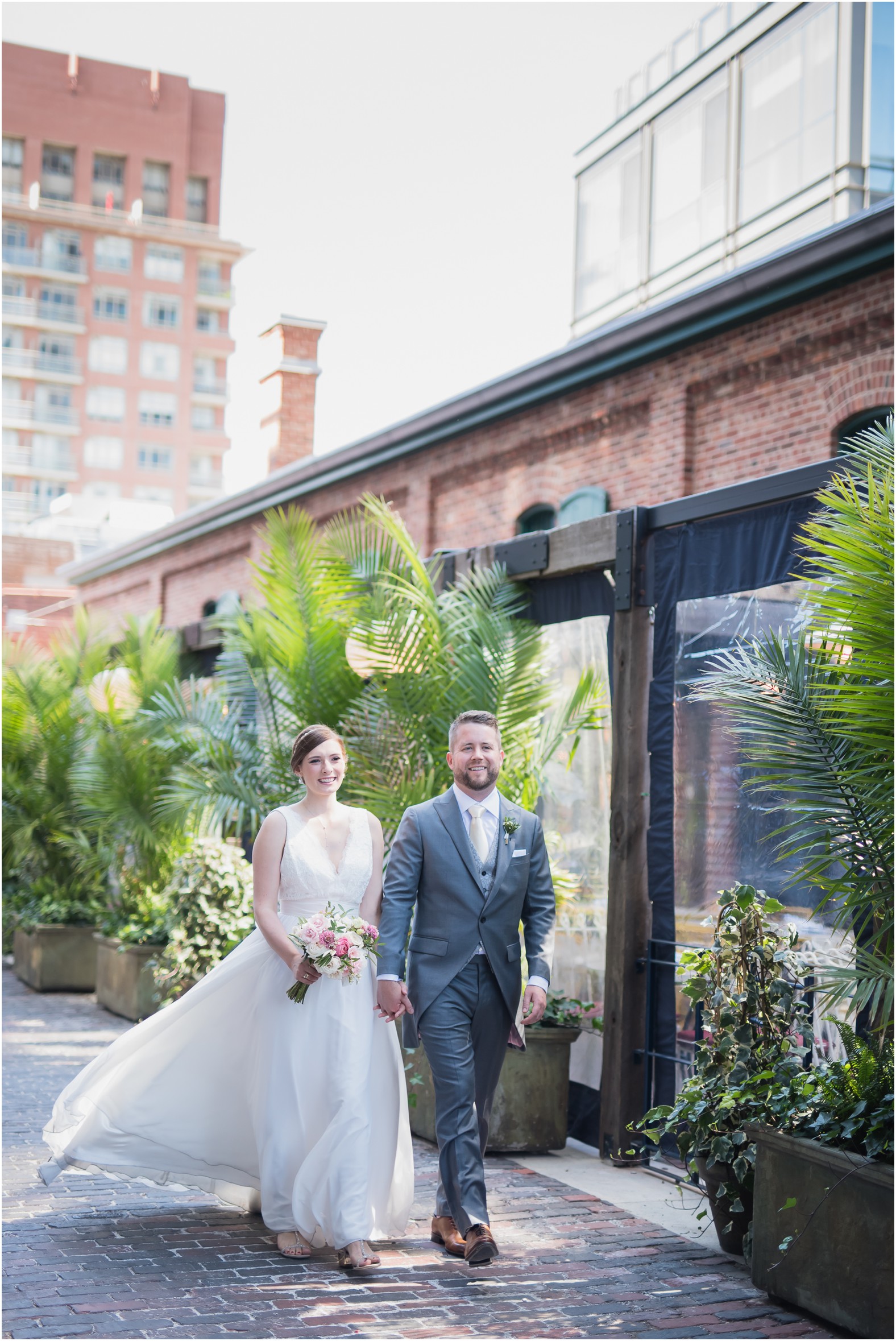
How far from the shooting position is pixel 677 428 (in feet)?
39.9

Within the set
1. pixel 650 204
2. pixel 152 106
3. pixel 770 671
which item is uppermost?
pixel 152 106

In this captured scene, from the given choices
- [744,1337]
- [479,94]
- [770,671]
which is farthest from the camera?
[479,94]

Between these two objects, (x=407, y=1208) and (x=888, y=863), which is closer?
(x=888, y=863)

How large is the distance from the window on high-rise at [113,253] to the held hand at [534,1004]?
74212 millimetres

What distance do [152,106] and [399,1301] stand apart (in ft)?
248

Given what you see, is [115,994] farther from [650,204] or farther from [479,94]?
[650,204]

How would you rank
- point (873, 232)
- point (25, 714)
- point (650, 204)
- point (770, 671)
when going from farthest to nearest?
point (650, 204) < point (25, 714) < point (873, 232) < point (770, 671)

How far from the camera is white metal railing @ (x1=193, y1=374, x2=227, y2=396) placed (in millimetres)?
75938

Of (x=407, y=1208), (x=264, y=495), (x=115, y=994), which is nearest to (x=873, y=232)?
(x=407, y=1208)

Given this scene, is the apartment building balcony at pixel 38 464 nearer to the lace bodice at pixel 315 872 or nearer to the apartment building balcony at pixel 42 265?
the apartment building balcony at pixel 42 265

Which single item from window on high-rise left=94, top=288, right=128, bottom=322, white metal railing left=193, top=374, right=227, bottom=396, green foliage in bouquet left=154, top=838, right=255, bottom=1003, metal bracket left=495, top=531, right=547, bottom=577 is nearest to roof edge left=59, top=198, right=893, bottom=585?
metal bracket left=495, top=531, right=547, bottom=577

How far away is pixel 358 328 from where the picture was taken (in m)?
28.2

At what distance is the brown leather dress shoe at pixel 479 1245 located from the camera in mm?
5383

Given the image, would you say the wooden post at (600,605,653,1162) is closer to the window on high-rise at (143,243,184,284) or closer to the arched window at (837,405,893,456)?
the arched window at (837,405,893,456)
